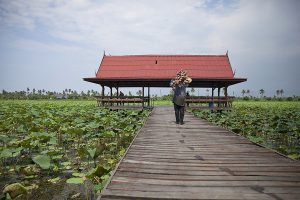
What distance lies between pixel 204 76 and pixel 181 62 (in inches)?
123

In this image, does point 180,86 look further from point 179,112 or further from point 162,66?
point 162,66

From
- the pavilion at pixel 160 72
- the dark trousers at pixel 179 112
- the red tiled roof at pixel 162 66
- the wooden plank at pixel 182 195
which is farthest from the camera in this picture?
Answer: the red tiled roof at pixel 162 66

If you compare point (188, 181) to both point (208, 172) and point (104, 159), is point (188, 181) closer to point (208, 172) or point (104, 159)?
point (208, 172)

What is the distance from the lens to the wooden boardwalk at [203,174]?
2734 mm

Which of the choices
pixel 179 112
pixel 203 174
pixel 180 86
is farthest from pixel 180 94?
pixel 203 174

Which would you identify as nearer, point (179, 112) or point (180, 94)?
point (180, 94)

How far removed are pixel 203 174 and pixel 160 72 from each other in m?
17.1

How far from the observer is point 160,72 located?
20.2 m

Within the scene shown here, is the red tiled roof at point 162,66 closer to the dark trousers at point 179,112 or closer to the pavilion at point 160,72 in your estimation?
the pavilion at point 160,72

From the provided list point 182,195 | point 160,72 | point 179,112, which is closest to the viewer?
point 182,195

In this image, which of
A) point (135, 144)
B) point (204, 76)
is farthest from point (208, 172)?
point (204, 76)

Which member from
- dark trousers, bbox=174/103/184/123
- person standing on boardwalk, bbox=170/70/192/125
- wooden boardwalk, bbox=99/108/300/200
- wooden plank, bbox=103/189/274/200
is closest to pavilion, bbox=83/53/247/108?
dark trousers, bbox=174/103/184/123

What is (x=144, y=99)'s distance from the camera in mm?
19953

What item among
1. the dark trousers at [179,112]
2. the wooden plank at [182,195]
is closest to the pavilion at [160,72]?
the dark trousers at [179,112]
